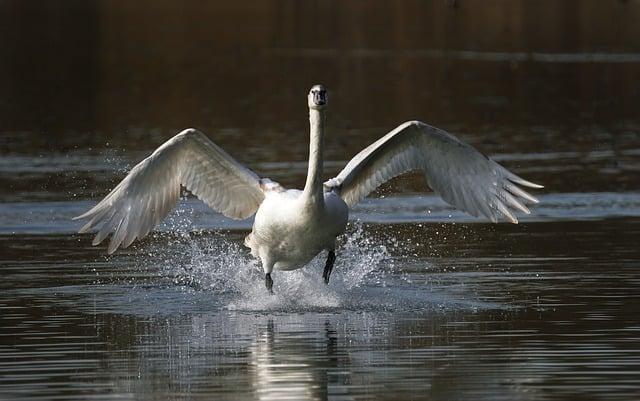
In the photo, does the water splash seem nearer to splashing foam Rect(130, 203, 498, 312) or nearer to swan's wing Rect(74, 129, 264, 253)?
splashing foam Rect(130, 203, 498, 312)

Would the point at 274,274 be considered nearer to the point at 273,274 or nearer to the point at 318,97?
the point at 273,274

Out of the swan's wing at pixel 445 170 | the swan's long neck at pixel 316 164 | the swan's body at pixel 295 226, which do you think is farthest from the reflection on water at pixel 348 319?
the swan's long neck at pixel 316 164

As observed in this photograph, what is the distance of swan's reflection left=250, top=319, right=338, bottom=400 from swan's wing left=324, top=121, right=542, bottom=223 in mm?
2558

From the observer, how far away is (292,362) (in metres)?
12.2

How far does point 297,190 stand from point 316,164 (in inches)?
31.8

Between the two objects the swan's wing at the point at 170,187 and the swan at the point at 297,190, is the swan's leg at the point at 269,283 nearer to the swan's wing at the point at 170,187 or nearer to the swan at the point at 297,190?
the swan at the point at 297,190

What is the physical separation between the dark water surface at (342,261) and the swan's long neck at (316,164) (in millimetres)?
1009

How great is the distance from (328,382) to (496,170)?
16.7 ft

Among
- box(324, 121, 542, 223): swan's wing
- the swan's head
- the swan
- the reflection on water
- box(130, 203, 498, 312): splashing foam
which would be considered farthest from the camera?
box(324, 121, 542, 223): swan's wing

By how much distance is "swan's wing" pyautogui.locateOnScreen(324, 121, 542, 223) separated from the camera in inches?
624

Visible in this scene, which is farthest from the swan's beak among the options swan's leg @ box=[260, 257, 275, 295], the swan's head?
swan's leg @ box=[260, 257, 275, 295]

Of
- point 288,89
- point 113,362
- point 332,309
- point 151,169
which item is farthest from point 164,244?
point 288,89

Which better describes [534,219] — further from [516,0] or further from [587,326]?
[516,0]

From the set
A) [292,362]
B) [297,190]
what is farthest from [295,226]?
[292,362]
